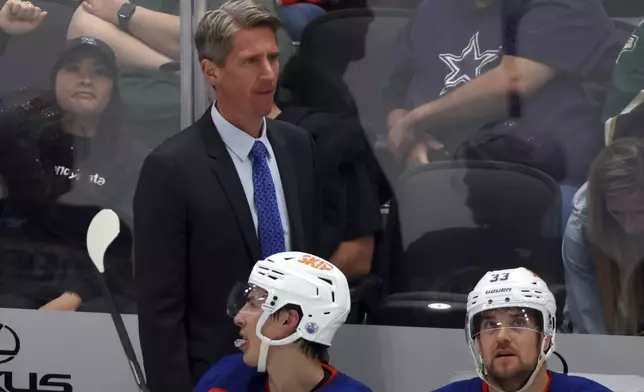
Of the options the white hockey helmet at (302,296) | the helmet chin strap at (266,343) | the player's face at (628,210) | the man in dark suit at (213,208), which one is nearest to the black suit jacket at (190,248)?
the man in dark suit at (213,208)

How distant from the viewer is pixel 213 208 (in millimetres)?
3699

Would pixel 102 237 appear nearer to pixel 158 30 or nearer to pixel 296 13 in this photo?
pixel 158 30

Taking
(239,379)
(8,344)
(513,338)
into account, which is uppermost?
(513,338)

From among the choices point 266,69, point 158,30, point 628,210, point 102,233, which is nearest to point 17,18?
point 158,30

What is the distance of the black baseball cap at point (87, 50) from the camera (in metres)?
4.19

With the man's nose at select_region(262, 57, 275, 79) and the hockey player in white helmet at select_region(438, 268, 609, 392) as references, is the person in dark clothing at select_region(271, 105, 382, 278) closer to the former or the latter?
the man's nose at select_region(262, 57, 275, 79)

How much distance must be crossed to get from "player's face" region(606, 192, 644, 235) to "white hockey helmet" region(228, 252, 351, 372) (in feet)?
2.85

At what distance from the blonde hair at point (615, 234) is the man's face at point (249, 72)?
987 mm

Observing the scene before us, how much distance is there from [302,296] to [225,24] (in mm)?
812

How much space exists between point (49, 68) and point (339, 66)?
3.14 ft

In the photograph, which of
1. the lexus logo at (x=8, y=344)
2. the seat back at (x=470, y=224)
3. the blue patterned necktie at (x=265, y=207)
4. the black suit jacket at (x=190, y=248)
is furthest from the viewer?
the lexus logo at (x=8, y=344)

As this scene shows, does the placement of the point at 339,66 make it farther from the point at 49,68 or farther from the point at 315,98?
the point at 49,68

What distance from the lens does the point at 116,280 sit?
4.18 m

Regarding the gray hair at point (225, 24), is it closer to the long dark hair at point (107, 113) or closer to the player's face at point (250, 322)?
the long dark hair at point (107, 113)
